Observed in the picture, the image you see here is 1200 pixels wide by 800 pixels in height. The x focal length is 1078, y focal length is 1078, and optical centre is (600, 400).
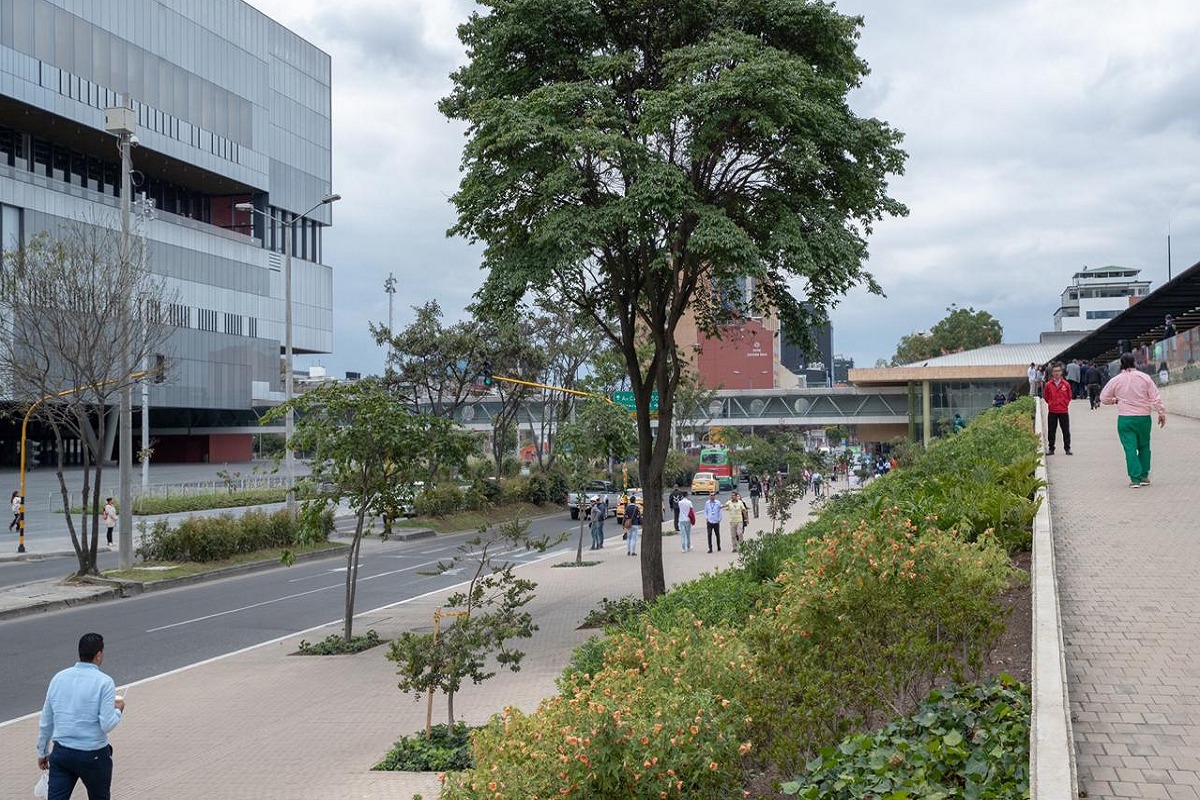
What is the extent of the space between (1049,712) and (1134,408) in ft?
32.4

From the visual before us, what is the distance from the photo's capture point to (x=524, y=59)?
55.3 ft

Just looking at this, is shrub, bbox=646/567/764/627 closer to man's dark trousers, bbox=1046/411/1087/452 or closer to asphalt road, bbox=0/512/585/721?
asphalt road, bbox=0/512/585/721

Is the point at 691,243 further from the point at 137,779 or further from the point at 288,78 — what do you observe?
the point at 288,78

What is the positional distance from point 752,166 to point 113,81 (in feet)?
175

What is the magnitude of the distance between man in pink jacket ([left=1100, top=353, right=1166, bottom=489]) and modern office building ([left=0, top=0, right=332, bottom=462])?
4363 cm

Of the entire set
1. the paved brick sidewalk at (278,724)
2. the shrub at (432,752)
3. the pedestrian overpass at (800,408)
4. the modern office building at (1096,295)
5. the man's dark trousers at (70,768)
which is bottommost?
the paved brick sidewalk at (278,724)

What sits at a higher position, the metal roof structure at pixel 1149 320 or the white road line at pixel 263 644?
the metal roof structure at pixel 1149 320

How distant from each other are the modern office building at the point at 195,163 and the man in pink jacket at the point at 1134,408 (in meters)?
43.6

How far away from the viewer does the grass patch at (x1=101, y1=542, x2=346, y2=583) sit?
83.4 ft

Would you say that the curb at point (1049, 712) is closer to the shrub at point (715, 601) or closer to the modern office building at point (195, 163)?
the shrub at point (715, 601)

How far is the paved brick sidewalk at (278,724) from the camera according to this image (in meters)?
9.48

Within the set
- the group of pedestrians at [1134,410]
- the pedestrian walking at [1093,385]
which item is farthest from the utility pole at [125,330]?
the pedestrian walking at [1093,385]

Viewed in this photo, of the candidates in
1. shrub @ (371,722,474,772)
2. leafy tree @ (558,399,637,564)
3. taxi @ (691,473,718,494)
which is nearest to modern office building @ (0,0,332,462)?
leafy tree @ (558,399,637,564)

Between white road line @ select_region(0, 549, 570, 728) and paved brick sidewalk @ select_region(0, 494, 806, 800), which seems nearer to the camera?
paved brick sidewalk @ select_region(0, 494, 806, 800)
